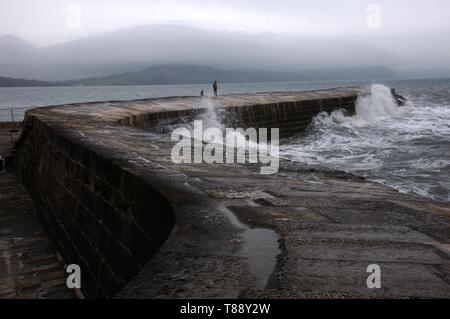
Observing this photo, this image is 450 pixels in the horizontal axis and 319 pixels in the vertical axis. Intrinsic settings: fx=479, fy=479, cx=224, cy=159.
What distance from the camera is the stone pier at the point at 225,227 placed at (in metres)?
2.22

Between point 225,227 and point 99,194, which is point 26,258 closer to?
point 99,194

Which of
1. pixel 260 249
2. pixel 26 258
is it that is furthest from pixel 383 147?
pixel 260 249

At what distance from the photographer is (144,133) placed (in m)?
8.02

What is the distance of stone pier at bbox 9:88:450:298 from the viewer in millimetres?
2221

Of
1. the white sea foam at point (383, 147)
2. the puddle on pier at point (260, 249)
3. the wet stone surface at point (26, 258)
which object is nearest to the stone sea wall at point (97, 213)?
→ the wet stone surface at point (26, 258)

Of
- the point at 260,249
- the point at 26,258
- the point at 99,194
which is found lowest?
the point at 26,258

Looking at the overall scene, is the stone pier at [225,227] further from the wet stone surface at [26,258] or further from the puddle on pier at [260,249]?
the wet stone surface at [26,258]

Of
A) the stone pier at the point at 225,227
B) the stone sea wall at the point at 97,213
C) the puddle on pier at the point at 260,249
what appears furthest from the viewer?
the stone sea wall at the point at 97,213

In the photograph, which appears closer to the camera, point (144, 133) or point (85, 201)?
point (85, 201)

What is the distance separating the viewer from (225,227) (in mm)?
3029

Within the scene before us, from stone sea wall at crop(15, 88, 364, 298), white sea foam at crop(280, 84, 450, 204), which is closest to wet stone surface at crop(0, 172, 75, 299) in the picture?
stone sea wall at crop(15, 88, 364, 298)
